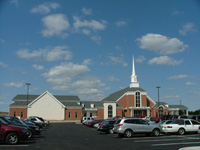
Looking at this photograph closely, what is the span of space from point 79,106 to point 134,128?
49820 mm

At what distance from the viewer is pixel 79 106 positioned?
67.7 m

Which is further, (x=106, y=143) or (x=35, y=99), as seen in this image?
(x=35, y=99)

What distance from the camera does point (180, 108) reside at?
289 feet

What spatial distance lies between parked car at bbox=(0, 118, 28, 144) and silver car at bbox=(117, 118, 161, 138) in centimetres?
802

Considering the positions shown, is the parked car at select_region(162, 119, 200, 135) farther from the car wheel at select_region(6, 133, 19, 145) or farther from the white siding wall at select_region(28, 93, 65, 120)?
the white siding wall at select_region(28, 93, 65, 120)

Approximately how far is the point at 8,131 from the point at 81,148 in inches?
178

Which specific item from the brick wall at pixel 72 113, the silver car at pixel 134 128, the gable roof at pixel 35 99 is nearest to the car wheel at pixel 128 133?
the silver car at pixel 134 128

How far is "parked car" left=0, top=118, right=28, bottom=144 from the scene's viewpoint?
13.6m

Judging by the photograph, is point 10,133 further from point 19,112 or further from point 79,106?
point 79,106

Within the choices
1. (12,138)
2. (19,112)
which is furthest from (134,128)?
(19,112)

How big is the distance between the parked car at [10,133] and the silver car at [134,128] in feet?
26.3

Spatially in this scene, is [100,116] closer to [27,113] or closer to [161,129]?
[27,113]

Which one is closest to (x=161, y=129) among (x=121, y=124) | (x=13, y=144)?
(x=121, y=124)

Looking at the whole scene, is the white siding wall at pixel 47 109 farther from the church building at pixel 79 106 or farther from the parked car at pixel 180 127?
the parked car at pixel 180 127
